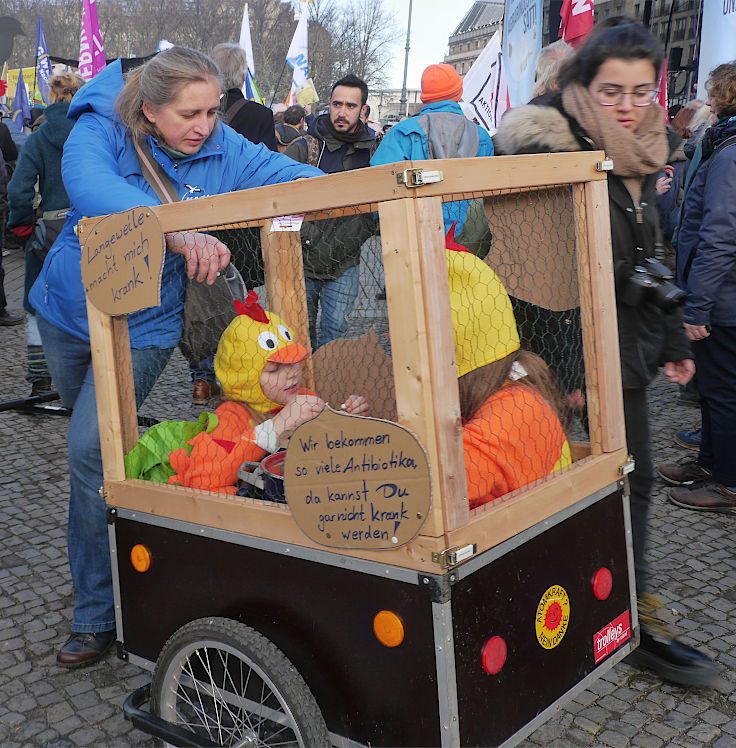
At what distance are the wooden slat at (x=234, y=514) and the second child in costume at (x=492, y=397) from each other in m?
0.24

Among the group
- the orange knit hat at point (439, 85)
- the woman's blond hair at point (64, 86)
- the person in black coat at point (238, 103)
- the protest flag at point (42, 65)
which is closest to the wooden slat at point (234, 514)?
the orange knit hat at point (439, 85)

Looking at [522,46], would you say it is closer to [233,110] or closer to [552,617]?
[233,110]

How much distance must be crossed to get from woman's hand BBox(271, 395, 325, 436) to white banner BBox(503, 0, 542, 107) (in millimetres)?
5037

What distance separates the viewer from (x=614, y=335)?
205 centimetres

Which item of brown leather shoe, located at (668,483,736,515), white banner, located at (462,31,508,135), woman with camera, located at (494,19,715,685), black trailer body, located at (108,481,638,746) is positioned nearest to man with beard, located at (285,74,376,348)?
woman with camera, located at (494,19,715,685)

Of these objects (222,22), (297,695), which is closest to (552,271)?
(297,695)

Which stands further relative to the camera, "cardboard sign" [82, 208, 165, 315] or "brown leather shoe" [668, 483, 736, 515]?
"brown leather shoe" [668, 483, 736, 515]

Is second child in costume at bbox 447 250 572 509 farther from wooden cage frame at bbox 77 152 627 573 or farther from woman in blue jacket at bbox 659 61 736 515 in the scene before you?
woman in blue jacket at bbox 659 61 736 515

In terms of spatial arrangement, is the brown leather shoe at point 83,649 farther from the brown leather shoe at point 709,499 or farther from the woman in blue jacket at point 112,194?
the brown leather shoe at point 709,499

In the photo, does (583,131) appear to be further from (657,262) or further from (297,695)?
(297,695)

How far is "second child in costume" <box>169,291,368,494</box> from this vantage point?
82.0 inches

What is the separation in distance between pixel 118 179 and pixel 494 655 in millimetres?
1532

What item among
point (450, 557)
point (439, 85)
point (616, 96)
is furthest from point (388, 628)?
point (439, 85)

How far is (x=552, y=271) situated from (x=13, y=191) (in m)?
4.77
